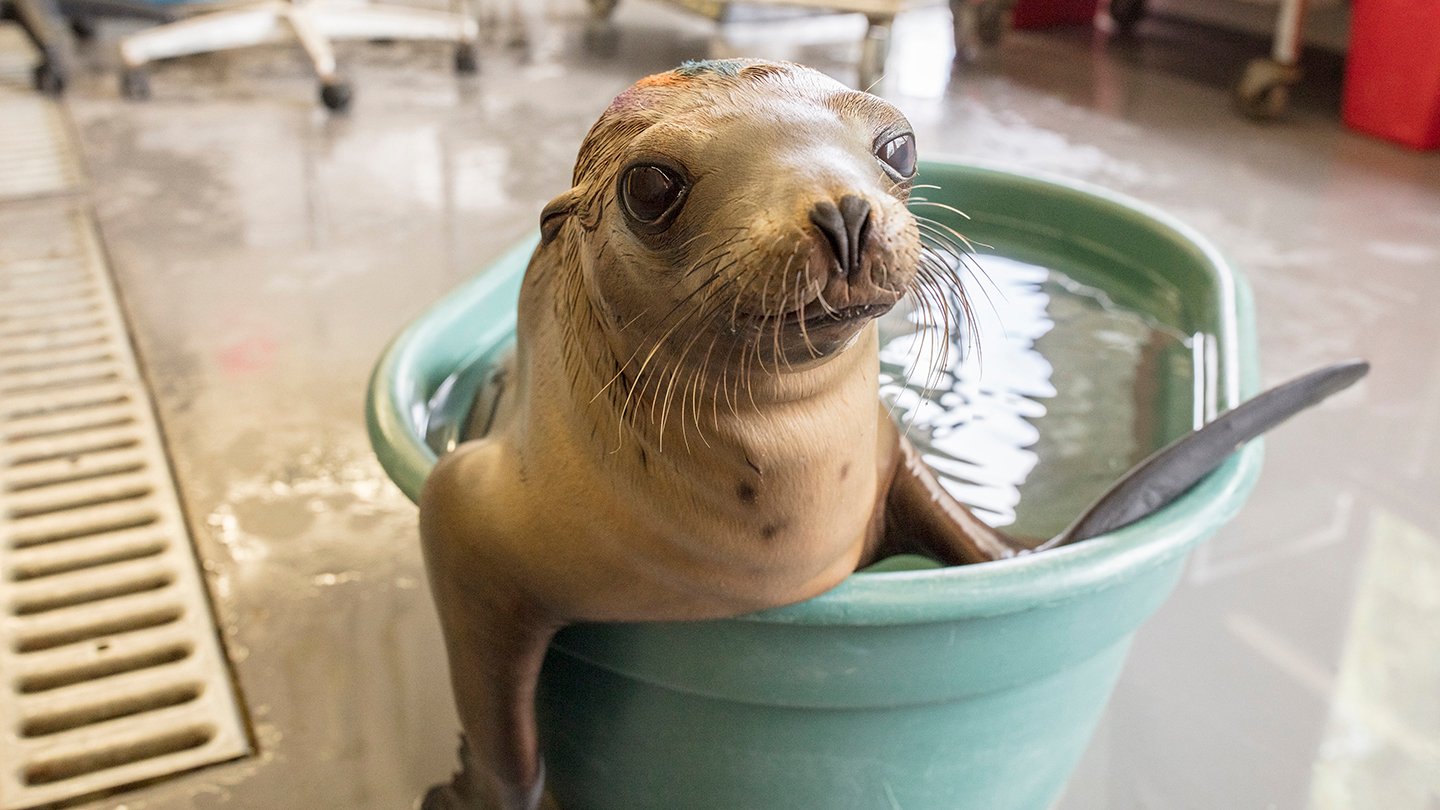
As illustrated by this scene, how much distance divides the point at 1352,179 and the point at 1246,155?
287mm

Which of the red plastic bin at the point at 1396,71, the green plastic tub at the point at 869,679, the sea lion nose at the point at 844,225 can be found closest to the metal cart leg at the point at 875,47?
the red plastic bin at the point at 1396,71

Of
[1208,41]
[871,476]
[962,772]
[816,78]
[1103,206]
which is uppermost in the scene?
[816,78]

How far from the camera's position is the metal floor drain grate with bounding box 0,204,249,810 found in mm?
1367

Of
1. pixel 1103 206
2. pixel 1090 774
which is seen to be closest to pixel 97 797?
pixel 1090 774

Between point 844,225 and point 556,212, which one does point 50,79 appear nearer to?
point 556,212

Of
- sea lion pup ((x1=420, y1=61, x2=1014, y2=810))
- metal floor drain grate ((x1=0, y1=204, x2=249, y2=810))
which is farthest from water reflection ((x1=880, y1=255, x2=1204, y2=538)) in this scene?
metal floor drain grate ((x1=0, y1=204, x2=249, y2=810))

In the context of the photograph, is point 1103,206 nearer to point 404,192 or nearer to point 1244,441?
point 1244,441

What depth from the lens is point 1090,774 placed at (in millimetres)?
1364

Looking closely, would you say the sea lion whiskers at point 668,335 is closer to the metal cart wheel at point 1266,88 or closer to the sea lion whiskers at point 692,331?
the sea lion whiskers at point 692,331

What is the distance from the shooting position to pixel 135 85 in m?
3.75

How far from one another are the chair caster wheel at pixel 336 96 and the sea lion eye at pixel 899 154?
313 cm

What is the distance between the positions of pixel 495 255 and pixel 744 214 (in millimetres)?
2076

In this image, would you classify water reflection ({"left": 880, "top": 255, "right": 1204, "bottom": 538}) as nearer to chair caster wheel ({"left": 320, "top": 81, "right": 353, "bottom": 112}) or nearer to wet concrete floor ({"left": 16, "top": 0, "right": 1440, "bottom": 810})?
wet concrete floor ({"left": 16, "top": 0, "right": 1440, "bottom": 810})

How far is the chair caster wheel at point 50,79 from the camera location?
12.5ft
